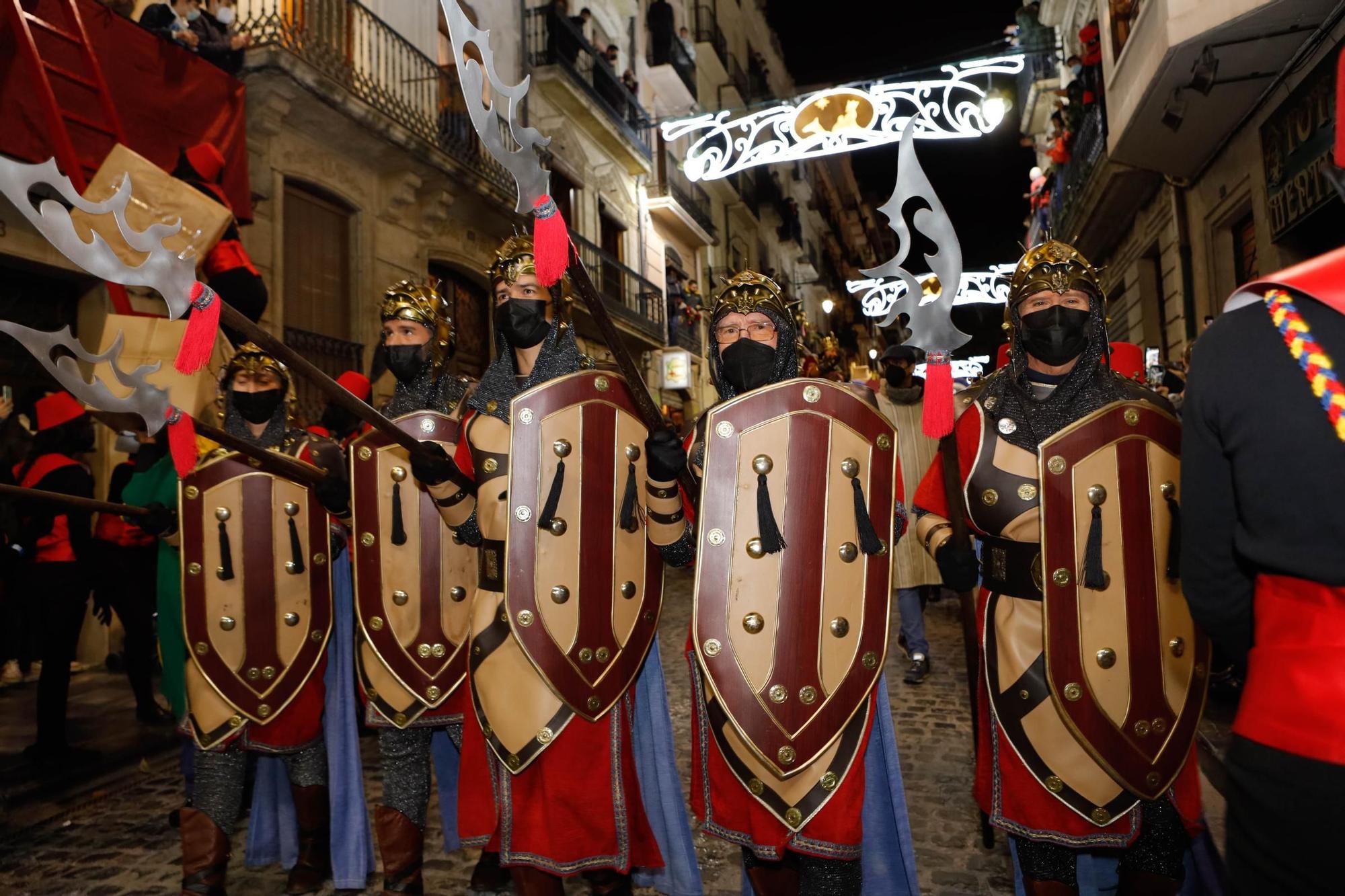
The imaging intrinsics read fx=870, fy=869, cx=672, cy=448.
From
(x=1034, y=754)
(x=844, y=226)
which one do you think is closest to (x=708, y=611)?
(x=1034, y=754)

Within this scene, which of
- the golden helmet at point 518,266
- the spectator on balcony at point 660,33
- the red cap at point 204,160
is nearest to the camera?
the golden helmet at point 518,266

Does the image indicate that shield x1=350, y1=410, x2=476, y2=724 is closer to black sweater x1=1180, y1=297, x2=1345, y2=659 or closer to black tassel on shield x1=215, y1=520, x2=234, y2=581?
black tassel on shield x1=215, y1=520, x2=234, y2=581

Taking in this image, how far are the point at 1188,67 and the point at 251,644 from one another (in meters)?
8.62

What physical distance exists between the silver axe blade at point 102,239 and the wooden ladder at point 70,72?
4521 millimetres

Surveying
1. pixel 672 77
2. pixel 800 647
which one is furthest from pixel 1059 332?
pixel 672 77

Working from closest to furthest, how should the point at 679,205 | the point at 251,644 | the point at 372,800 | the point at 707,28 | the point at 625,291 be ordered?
the point at 251,644, the point at 372,800, the point at 625,291, the point at 679,205, the point at 707,28

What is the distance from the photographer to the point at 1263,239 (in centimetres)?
793

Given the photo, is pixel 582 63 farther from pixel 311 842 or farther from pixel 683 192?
pixel 311 842

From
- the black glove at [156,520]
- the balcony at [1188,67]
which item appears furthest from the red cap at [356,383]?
the balcony at [1188,67]

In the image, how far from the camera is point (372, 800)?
4.37 metres

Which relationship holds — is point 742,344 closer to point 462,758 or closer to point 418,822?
point 462,758

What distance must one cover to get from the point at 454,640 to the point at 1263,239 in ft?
26.9

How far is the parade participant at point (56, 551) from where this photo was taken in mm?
4863

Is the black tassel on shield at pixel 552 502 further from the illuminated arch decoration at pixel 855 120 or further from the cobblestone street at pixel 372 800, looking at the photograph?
the illuminated arch decoration at pixel 855 120
